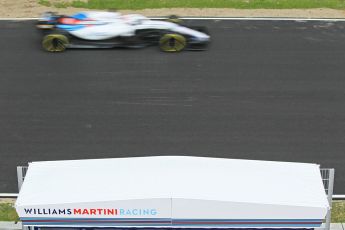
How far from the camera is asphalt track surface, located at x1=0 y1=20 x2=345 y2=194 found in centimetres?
1638

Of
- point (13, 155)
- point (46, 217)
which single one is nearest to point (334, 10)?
point (13, 155)

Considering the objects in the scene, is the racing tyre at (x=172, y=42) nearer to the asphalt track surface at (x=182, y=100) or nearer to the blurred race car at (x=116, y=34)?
the blurred race car at (x=116, y=34)

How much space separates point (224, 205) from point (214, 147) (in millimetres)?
6231

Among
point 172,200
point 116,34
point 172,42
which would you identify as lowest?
point 172,200

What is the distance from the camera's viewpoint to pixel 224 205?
402 inches

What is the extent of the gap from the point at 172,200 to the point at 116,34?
1184cm

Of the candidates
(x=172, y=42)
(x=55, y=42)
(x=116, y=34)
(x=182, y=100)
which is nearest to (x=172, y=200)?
(x=182, y=100)

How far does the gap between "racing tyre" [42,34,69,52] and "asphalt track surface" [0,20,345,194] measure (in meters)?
0.26

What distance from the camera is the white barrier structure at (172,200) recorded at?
10211 mm

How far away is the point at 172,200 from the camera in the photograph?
1020 centimetres

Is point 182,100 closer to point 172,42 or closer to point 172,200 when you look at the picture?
point 172,42

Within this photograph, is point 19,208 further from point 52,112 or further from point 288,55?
point 288,55

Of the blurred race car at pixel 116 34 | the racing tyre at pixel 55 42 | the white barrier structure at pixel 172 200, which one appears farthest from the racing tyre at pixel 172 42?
the white barrier structure at pixel 172 200

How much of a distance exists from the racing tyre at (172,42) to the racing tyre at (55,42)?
10.5 ft
